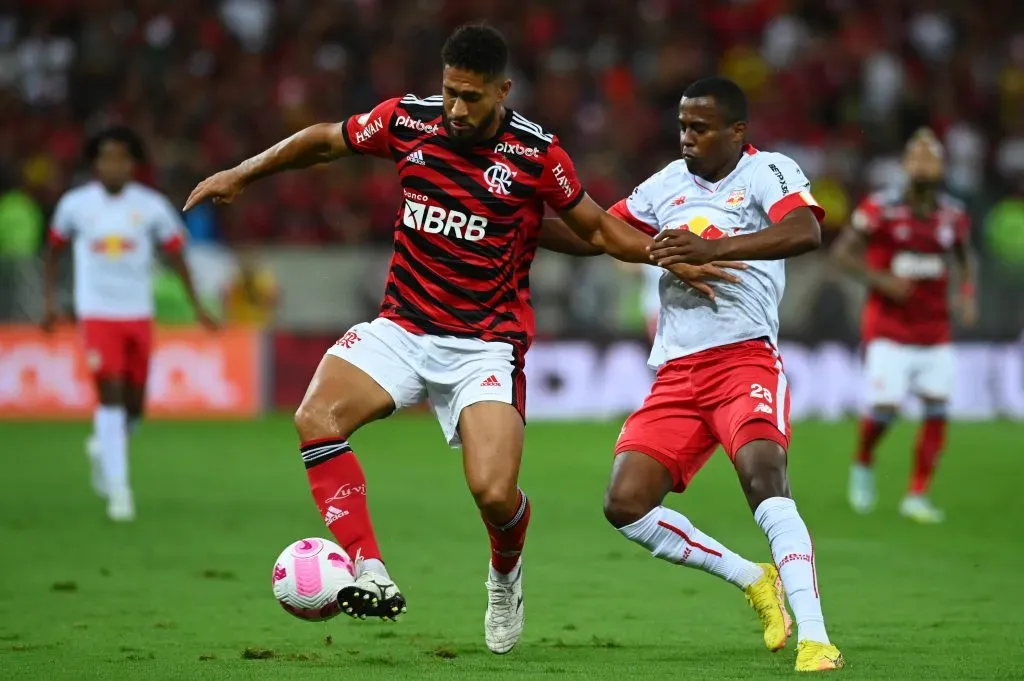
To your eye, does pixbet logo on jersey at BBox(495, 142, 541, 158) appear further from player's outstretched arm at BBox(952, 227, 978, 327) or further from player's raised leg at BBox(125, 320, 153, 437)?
player's outstretched arm at BBox(952, 227, 978, 327)

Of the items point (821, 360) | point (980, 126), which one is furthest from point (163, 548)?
point (980, 126)

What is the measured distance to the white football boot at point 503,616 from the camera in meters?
6.71

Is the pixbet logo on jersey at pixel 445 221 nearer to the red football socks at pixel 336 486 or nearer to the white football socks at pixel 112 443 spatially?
the red football socks at pixel 336 486

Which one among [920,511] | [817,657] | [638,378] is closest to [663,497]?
[817,657]

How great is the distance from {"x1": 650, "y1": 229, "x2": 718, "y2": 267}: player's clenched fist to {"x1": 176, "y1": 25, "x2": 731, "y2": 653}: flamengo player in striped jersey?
0.59 ft

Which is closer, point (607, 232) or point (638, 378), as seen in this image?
point (607, 232)

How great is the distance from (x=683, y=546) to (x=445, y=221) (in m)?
1.70

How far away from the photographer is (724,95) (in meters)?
6.77

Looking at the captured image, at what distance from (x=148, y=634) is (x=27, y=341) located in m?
12.8

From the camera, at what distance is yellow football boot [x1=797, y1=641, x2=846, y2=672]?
600 centimetres

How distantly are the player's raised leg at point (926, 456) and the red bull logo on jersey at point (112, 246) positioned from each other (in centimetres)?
608

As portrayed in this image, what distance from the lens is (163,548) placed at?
10.1 meters

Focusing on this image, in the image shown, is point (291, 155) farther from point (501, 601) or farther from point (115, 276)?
point (115, 276)

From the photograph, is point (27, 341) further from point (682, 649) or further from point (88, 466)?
point (682, 649)
